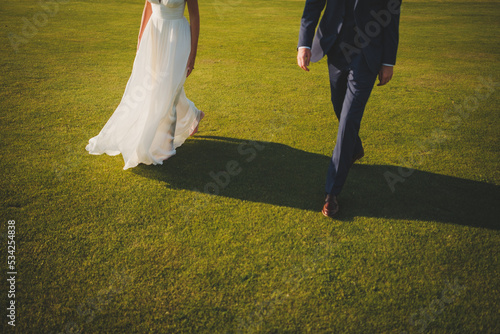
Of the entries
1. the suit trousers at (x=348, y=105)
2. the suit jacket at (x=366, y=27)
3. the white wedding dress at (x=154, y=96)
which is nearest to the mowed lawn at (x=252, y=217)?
the white wedding dress at (x=154, y=96)

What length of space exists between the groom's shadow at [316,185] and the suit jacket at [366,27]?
1437 millimetres

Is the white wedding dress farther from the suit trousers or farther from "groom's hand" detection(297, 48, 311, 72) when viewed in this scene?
the suit trousers

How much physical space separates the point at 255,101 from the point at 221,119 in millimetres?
1061

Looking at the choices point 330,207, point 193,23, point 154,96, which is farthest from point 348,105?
point 154,96

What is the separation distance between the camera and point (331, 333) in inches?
90.1

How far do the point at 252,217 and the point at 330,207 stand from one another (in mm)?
820

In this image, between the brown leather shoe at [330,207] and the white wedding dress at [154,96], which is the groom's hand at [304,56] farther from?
the white wedding dress at [154,96]

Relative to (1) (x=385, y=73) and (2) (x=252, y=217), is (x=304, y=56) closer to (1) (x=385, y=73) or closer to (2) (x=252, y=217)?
(1) (x=385, y=73)

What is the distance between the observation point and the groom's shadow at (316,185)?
352cm

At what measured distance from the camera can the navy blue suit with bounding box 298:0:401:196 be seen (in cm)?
305

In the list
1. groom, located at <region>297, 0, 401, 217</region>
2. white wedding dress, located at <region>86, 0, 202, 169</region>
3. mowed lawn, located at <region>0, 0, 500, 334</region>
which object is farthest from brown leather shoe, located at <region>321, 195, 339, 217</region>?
white wedding dress, located at <region>86, 0, 202, 169</region>

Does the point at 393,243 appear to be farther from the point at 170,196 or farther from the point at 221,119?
the point at 221,119

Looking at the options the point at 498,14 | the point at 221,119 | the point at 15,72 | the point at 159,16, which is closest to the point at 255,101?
the point at 221,119

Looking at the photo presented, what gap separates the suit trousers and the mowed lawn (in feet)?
1.37
